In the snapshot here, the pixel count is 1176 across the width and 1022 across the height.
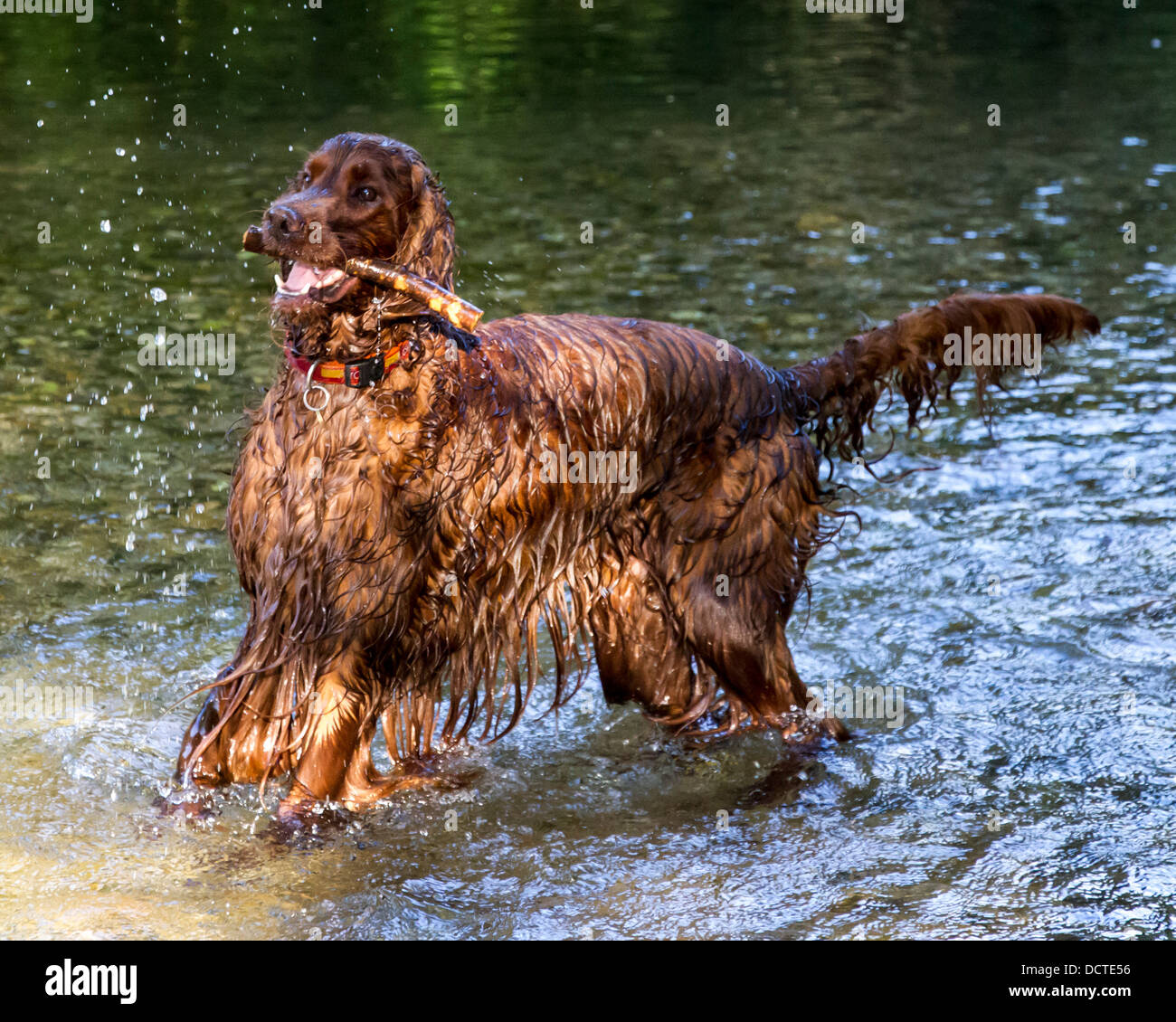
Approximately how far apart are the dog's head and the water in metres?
0.35

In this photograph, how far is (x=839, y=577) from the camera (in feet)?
20.1

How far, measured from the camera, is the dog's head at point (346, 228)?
3.62 metres

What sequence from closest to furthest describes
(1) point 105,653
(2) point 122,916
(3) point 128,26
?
(2) point 122,916, (1) point 105,653, (3) point 128,26

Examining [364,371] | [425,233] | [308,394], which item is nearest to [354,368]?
[364,371]

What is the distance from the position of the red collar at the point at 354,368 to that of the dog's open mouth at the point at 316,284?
0.19m

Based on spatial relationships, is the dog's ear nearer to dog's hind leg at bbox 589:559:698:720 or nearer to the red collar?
the red collar

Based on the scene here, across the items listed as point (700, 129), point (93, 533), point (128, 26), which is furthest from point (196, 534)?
point (128, 26)

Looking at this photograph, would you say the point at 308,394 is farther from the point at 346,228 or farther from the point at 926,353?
the point at 926,353

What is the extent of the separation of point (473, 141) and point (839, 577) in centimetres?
856

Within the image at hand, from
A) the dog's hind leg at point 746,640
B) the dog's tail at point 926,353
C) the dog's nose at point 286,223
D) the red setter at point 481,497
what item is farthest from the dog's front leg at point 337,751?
the dog's tail at point 926,353

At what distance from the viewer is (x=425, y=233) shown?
3.79m

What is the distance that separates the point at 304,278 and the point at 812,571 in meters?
3.13

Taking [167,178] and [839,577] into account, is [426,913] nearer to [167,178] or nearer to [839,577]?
[839,577]

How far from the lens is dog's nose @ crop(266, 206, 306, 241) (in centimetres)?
359
